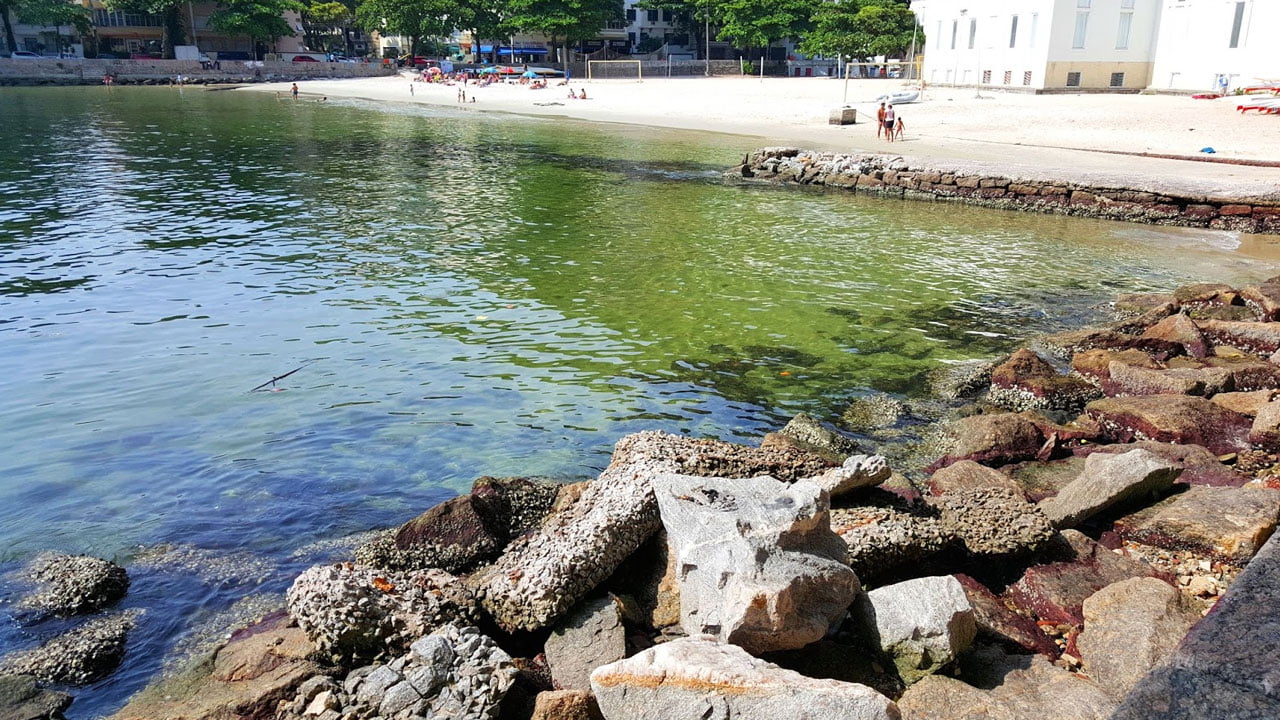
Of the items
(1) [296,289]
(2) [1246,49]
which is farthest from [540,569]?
(2) [1246,49]

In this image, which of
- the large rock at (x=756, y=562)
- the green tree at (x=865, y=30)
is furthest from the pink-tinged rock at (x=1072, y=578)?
the green tree at (x=865, y=30)

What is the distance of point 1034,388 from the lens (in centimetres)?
1098

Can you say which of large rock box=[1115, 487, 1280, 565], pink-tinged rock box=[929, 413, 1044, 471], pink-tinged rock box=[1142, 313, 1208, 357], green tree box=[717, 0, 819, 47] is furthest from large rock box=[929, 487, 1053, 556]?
green tree box=[717, 0, 819, 47]

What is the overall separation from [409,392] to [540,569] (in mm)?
6227

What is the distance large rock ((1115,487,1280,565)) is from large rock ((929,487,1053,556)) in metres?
0.86

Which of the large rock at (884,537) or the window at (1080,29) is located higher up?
the window at (1080,29)

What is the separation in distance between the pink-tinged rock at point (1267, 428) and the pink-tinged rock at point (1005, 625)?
4.75 m

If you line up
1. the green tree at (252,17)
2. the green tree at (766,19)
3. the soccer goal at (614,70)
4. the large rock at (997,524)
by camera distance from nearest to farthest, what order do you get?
1. the large rock at (997,524)
2. the green tree at (766,19)
3. the soccer goal at (614,70)
4. the green tree at (252,17)

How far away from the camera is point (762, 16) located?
84562mm

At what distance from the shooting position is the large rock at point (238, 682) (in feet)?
17.2

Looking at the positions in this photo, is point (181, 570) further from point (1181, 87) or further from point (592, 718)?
point (1181, 87)

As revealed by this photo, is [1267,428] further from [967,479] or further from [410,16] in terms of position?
[410,16]

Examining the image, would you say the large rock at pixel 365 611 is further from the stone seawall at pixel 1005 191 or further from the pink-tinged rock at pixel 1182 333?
the stone seawall at pixel 1005 191

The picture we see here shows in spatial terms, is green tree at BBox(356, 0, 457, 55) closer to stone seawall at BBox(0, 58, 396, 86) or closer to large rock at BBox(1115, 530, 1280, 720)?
stone seawall at BBox(0, 58, 396, 86)
